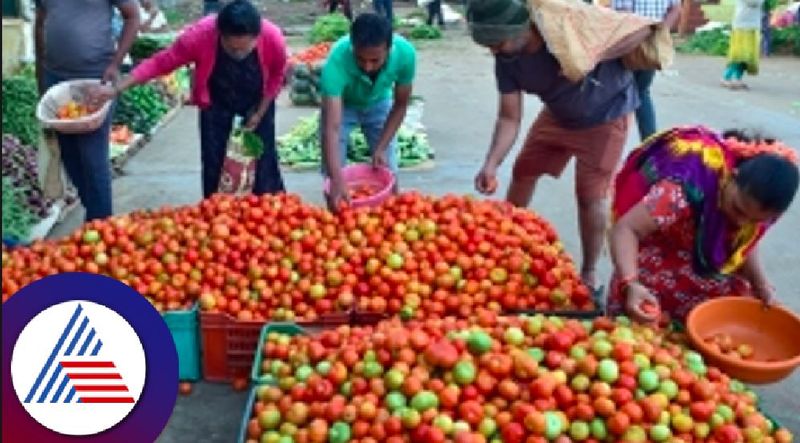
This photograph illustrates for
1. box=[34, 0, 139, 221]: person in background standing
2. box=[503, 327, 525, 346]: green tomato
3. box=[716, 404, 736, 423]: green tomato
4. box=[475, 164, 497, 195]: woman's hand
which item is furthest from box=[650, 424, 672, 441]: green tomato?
box=[34, 0, 139, 221]: person in background standing

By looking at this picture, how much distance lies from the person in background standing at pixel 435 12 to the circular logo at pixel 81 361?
16070 mm

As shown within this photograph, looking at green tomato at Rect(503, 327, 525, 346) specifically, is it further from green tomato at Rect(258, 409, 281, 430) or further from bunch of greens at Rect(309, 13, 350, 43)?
bunch of greens at Rect(309, 13, 350, 43)

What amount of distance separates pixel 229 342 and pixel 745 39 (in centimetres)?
928

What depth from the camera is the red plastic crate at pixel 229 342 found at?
3695 mm

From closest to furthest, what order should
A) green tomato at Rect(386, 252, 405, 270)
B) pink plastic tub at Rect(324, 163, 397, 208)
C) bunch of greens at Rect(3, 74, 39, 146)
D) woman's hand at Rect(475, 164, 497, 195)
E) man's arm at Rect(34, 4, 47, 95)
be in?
green tomato at Rect(386, 252, 405, 270), woman's hand at Rect(475, 164, 497, 195), pink plastic tub at Rect(324, 163, 397, 208), man's arm at Rect(34, 4, 47, 95), bunch of greens at Rect(3, 74, 39, 146)

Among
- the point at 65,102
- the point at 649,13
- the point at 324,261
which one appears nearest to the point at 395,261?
the point at 324,261

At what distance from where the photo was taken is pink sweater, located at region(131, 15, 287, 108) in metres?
4.86

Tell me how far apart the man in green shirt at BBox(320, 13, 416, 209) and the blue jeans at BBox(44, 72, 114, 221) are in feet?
4.25

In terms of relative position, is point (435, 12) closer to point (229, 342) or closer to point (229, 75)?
point (229, 75)

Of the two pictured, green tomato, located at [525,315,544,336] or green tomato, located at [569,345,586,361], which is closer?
green tomato, located at [569,345,586,361]

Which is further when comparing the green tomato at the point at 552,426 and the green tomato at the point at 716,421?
the green tomato at the point at 716,421

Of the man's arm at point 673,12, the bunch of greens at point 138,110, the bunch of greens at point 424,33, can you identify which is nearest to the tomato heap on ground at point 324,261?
the man's arm at point 673,12

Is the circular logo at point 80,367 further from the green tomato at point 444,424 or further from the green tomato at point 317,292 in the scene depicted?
the green tomato at point 317,292

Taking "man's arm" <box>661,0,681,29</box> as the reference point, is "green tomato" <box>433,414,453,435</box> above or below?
below
